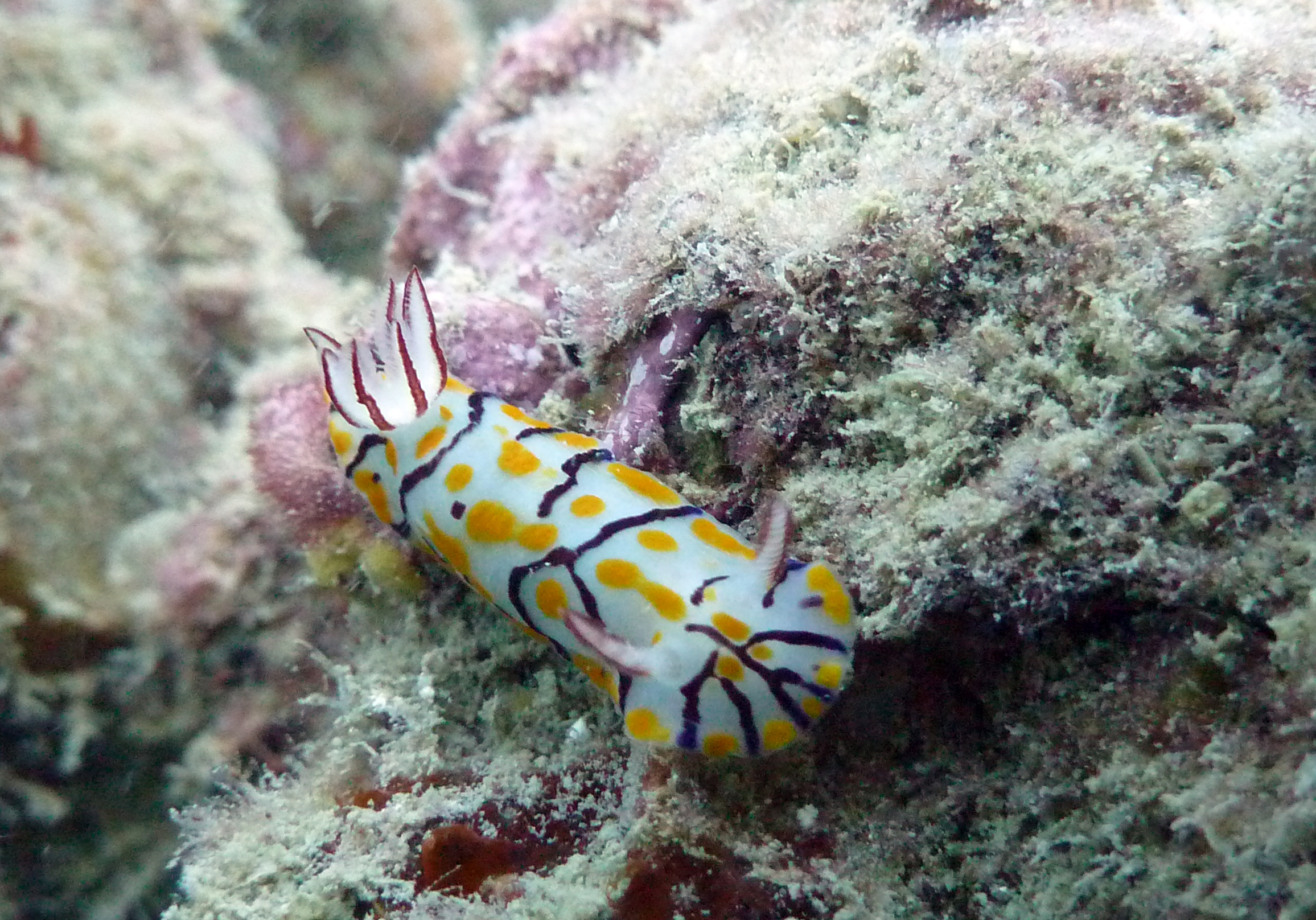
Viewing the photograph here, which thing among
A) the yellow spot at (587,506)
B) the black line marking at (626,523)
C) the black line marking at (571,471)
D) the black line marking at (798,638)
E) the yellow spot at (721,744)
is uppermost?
the black line marking at (571,471)

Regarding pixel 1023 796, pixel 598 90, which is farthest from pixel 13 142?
pixel 1023 796

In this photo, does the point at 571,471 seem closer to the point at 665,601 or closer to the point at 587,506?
the point at 587,506

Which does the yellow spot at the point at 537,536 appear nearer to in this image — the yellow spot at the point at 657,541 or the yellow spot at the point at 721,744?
the yellow spot at the point at 657,541

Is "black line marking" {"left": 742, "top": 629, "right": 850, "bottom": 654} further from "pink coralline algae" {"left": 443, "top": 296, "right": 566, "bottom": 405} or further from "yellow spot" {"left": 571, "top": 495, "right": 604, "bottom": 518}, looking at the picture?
"pink coralline algae" {"left": 443, "top": 296, "right": 566, "bottom": 405}

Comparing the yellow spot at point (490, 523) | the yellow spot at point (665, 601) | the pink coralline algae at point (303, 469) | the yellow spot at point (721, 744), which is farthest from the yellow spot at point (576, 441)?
the pink coralline algae at point (303, 469)

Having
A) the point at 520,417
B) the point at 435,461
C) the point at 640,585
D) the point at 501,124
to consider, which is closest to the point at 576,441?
the point at 520,417
